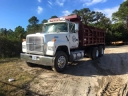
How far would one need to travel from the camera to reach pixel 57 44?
679cm

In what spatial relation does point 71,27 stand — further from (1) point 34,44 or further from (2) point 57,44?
(1) point 34,44

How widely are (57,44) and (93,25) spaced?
23.3 meters

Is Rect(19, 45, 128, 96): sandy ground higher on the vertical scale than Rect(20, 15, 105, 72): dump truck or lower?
lower

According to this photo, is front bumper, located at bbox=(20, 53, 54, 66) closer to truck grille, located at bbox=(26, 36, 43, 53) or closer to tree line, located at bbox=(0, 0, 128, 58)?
truck grille, located at bbox=(26, 36, 43, 53)

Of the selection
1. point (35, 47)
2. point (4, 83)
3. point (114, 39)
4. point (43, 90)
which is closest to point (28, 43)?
point (35, 47)

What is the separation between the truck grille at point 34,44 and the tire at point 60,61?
88cm

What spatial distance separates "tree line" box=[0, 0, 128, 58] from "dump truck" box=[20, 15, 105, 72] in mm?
4728

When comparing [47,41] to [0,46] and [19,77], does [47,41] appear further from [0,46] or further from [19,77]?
[0,46]

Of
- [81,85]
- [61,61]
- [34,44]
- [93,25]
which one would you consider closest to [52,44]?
[61,61]

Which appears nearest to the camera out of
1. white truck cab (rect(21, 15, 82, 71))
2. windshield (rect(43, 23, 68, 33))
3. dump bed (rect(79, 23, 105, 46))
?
white truck cab (rect(21, 15, 82, 71))

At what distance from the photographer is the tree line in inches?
495

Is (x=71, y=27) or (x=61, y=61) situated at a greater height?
(x=71, y=27)

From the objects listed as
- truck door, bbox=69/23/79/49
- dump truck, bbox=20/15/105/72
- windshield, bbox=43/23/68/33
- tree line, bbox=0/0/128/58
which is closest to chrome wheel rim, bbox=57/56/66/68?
dump truck, bbox=20/15/105/72

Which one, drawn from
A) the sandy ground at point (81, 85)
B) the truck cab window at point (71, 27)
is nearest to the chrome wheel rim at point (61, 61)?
the sandy ground at point (81, 85)
